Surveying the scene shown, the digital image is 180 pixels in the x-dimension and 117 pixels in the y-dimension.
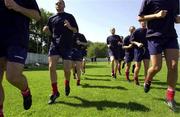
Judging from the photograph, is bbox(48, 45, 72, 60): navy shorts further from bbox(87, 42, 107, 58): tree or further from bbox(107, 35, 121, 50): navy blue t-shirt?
bbox(87, 42, 107, 58): tree

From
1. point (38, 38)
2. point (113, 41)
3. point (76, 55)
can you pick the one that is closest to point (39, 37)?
point (38, 38)

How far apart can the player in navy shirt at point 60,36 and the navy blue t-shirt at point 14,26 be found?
3311 millimetres

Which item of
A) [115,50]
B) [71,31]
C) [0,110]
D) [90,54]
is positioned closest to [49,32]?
[71,31]

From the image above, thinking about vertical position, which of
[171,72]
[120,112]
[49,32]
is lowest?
[120,112]

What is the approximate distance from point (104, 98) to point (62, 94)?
139 cm

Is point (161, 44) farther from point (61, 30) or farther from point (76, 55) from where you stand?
point (76, 55)

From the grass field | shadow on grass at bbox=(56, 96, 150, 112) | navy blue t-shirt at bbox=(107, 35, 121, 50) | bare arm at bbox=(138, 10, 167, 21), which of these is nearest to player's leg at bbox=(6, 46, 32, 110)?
the grass field

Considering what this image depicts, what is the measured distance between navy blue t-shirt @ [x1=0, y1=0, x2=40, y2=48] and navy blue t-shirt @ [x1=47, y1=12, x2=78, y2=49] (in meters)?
3.44

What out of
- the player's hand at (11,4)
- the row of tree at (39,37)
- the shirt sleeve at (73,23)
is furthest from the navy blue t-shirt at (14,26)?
the row of tree at (39,37)

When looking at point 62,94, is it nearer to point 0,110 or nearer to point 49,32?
point 49,32

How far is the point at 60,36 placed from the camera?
→ 959cm

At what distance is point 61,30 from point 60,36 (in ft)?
0.54

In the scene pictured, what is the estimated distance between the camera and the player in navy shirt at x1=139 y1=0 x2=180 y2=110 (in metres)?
7.74

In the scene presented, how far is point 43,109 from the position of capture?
8.02 meters
